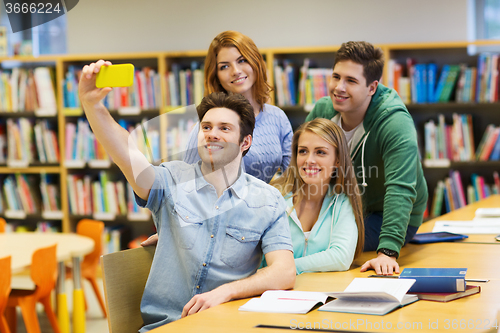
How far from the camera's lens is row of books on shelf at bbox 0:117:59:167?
4.64 metres

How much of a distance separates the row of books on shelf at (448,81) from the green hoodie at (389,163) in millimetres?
1835

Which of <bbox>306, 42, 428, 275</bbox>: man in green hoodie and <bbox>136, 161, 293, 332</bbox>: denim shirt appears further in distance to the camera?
<bbox>306, 42, 428, 275</bbox>: man in green hoodie

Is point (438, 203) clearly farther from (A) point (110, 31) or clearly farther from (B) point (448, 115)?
(A) point (110, 31)

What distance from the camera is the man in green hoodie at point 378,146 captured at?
1.90 metres

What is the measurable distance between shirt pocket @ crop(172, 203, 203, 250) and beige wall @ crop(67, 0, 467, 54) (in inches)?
125

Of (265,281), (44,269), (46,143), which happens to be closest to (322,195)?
(265,281)

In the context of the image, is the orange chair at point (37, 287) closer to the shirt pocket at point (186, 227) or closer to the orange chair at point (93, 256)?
the orange chair at point (93, 256)

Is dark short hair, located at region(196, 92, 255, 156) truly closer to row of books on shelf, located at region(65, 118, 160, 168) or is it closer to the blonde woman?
the blonde woman

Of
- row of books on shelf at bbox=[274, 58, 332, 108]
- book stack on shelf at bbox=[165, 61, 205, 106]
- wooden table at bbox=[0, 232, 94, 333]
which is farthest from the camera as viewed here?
book stack on shelf at bbox=[165, 61, 205, 106]

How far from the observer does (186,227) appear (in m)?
1.51

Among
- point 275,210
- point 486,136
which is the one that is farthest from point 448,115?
point 275,210

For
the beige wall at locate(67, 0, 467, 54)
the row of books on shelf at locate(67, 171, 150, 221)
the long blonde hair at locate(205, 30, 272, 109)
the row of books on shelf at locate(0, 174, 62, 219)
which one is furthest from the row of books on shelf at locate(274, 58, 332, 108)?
the row of books on shelf at locate(0, 174, 62, 219)

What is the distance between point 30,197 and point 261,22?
261cm

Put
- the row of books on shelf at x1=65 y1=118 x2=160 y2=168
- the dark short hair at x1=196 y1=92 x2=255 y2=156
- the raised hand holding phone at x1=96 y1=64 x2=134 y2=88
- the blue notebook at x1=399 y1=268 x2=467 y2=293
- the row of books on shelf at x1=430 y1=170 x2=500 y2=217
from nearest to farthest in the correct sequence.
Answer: the raised hand holding phone at x1=96 y1=64 x2=134 y2=88 → the blue notebook at x1=399 y1=268 x2=467 y2=293 → the dark short hair at x1=196 y1=92 x2=255 y2=156 → the row of books on shelf at x1=430 y1=170 x2=500 y2=217 → the row of books on shelf at x1=65 y1=118 x2=160 y2=168
